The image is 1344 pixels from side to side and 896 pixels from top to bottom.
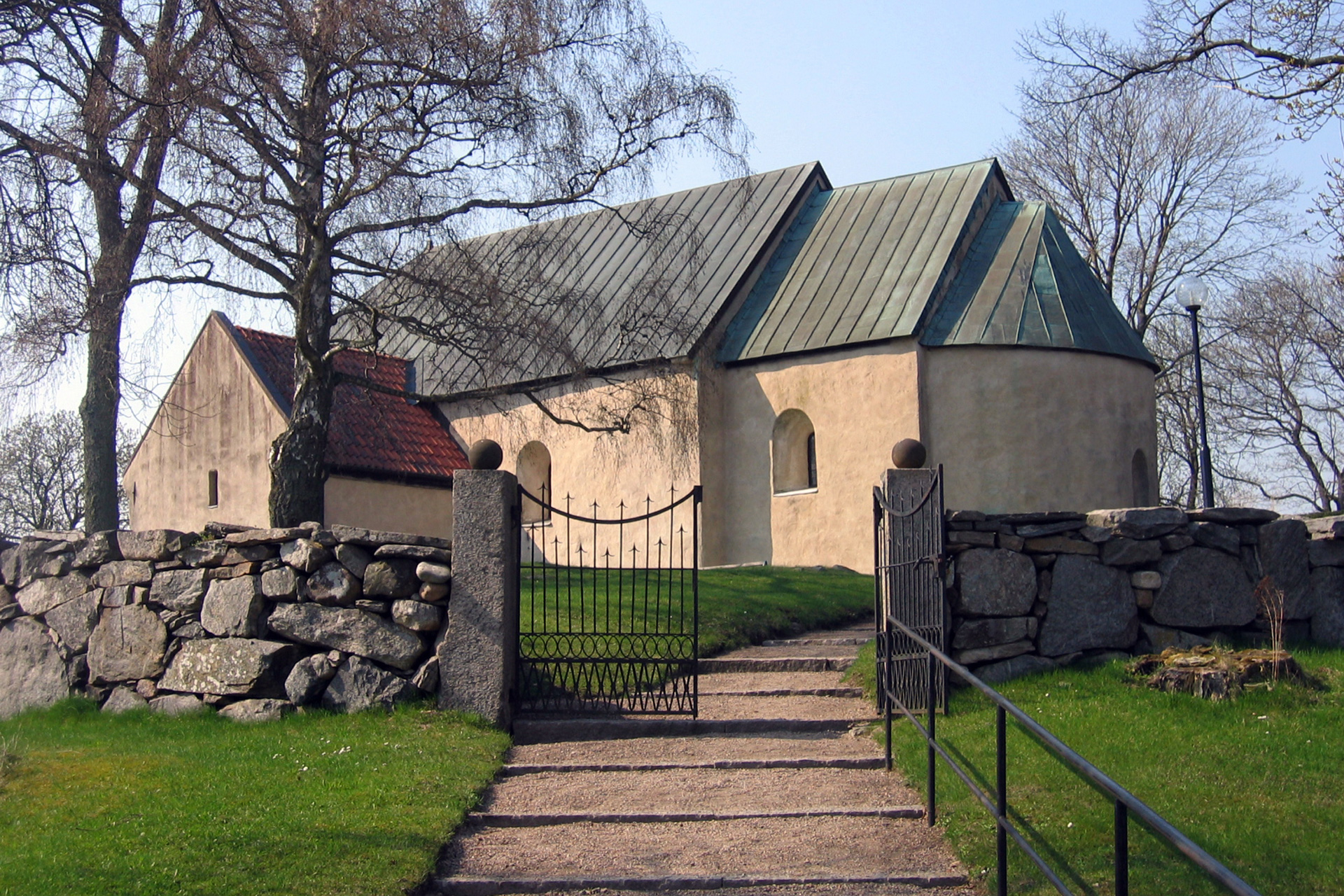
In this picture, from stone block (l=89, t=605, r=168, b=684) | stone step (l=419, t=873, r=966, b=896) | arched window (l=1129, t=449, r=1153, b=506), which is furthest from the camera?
arched window (l=1129, t=449, r=1153, b=506)

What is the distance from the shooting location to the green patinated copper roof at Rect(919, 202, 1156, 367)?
18.8 metres

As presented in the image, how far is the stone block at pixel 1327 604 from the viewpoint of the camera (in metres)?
9.40


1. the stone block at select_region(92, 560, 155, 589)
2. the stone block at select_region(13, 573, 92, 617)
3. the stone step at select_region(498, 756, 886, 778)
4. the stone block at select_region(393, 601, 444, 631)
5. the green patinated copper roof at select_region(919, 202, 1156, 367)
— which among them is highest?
the green patinated copper roof at select_region(919, 202, 1156, 367)

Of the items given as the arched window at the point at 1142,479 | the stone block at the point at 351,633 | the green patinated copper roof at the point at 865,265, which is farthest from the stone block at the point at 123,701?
the arched window at the point at 1142,479

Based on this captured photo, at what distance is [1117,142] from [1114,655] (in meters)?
23.4

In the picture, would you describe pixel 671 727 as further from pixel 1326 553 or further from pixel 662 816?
pixel 1326 553

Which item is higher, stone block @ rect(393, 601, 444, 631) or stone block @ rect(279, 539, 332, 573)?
stone block @ rect(279, 539, 332, 573)

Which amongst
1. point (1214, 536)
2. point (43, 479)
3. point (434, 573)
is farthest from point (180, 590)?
point (43, 479)

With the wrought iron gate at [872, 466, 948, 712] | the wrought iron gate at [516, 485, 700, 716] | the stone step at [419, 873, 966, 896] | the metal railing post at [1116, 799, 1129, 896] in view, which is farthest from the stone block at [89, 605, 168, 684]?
the metal railing post at [1116, 799, 1129, 896]

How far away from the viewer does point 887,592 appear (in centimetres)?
937

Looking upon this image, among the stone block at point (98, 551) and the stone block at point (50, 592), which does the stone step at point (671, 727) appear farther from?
the stone block at point (50, 592)

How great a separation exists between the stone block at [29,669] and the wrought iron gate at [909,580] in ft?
22.1

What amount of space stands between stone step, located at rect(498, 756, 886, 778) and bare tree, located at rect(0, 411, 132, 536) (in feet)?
109

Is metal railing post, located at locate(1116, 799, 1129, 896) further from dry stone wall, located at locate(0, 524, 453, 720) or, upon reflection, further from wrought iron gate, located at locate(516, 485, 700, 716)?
dry stone wall, located at locate(0, 524, 453, 720)
